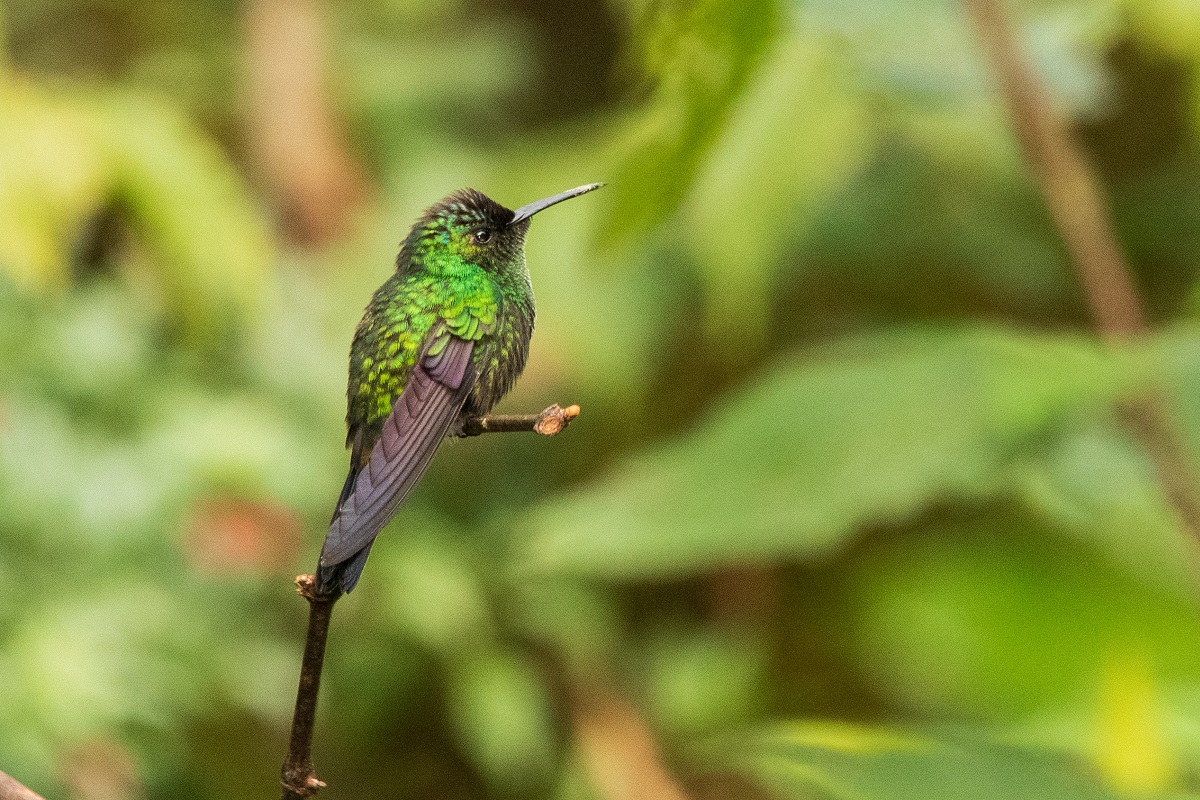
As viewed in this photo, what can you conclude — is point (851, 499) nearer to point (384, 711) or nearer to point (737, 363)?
point (384, 711)

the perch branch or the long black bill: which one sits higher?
the long black bill

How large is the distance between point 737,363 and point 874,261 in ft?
2.10

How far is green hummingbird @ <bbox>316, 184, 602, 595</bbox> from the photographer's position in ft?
1.59

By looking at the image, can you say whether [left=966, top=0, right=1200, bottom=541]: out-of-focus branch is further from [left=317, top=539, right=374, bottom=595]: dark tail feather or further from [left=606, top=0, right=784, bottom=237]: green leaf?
[left=317, top=539, right=374, bottom=595]: dark tail feather

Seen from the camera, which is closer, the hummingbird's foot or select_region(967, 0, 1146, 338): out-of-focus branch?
the hummingbird's foot

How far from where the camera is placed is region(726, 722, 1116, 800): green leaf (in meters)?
1.24

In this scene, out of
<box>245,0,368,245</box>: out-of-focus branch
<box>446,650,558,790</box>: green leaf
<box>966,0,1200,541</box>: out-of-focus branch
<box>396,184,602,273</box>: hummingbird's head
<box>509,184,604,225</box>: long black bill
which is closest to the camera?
<box>509,184,604,225</box>: long black bill

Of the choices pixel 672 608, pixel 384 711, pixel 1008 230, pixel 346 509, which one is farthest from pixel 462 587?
pixel 346 509

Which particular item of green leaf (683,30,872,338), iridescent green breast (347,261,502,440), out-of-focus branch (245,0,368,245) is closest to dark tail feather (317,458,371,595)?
iridescent green breast (347,261,502,440)

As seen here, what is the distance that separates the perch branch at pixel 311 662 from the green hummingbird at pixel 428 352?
22 mm

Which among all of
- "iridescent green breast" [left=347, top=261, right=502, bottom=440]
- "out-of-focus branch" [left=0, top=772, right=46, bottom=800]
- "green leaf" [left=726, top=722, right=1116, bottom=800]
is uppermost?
"green leaf" [left=726, top=722, right=1116, bottom=800]

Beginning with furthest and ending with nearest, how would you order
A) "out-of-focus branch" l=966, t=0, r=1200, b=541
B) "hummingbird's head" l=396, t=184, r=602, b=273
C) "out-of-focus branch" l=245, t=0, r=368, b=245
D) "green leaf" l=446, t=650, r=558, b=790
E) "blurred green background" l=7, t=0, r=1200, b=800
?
"out-of-focus branch" l=245, t=0, r=368, b=245
"green leaf" l=446, t=650, r=558, b=790
"blurred green background" l=7, t=0, r=1200, b=800
"out-of-focus branch" l=966, t=0, r=1200, b=541
"hummingbird's head" l=396, t=184, r=602, b=273

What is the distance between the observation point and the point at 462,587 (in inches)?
122

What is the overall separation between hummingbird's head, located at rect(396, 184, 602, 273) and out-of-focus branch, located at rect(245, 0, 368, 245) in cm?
329
